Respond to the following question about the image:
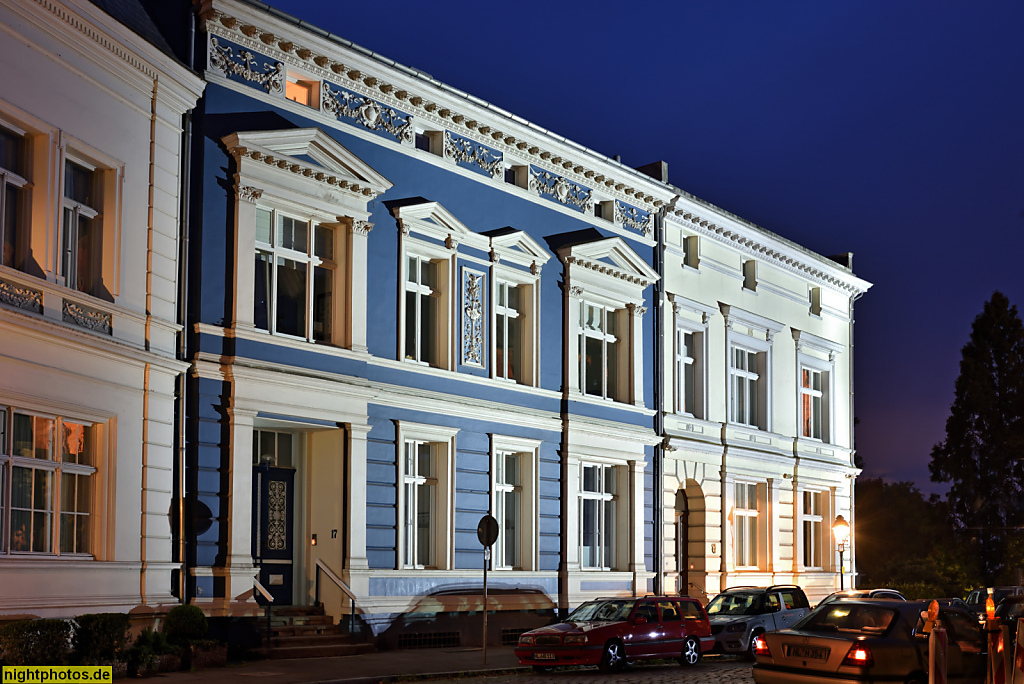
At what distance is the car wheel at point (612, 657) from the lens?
21703 millimetres

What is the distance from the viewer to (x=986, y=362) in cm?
5625

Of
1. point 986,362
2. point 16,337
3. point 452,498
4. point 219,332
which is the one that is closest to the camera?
point 16,337

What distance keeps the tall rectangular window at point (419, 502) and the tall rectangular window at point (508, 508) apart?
2209mm

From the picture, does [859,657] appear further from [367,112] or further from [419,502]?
[367,112]

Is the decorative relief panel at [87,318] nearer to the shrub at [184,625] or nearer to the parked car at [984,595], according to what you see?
the shrub at [184,625]

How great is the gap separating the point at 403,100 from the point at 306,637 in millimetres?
11415

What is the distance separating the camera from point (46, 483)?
18.8m

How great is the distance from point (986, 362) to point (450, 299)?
36855 millimetres

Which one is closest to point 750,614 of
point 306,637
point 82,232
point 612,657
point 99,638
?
point 612,657

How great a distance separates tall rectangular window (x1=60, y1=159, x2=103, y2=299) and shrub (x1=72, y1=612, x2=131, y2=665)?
5307 mm

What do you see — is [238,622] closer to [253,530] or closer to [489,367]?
[253,530]

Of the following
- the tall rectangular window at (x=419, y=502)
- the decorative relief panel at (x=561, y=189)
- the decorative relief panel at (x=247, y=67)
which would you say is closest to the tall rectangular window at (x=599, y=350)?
the decorative relief panel at (x=561, y=189)

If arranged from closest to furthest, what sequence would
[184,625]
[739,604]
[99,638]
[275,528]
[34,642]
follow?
[34,642], [99,638], [184,625], [275,528], [739,604]

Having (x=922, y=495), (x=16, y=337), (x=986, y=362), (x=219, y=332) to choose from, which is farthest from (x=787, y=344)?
(x=922, y=495)
